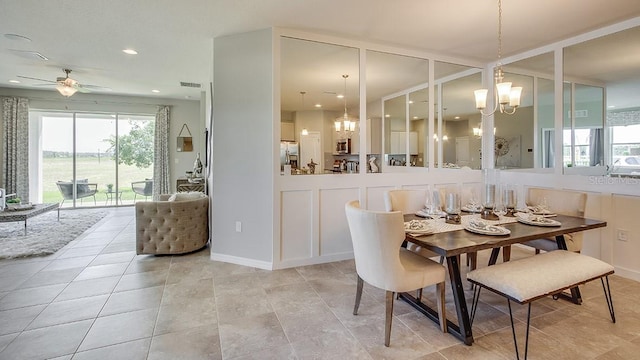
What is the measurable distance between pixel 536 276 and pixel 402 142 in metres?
2.81

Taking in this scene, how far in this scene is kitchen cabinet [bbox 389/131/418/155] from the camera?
4422 millimetres

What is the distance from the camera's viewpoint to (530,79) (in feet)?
13.7

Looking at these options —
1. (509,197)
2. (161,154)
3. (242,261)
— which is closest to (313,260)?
(242,261)

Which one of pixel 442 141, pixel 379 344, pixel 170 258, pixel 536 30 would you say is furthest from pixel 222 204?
pixel 536 30

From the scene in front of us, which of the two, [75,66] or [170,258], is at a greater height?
[75,66]

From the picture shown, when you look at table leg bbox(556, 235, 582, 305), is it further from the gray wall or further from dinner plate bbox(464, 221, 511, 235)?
the gray wall

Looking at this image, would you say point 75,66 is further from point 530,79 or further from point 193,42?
point 530,79

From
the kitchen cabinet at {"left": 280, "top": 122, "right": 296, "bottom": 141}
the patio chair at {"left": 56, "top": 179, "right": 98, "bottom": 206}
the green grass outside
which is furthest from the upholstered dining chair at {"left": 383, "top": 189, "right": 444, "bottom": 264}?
the patio chair at {"left": 56, "top": 179, "right": 98, "bottom": 206}

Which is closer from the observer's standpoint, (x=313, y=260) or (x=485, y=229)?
(x=485, y=229)

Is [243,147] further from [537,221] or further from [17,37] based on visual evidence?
[17,37]

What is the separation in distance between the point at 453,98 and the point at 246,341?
4.33 meters

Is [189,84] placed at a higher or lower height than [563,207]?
higher

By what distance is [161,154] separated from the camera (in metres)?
7.63

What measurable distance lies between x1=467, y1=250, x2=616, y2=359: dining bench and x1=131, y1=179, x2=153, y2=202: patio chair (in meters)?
7.77
